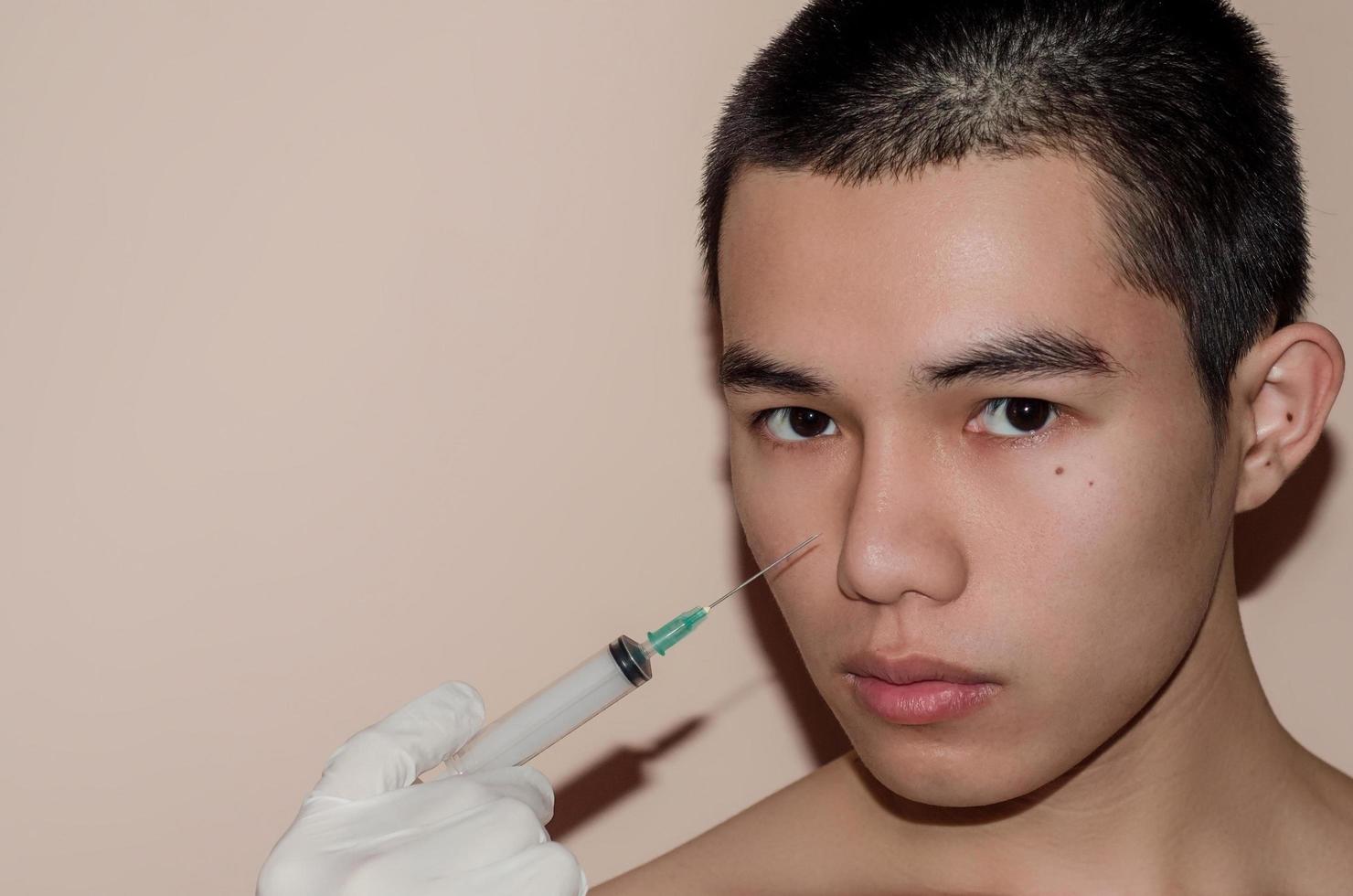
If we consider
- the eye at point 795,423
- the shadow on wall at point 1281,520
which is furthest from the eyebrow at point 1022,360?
the shadow on wall at point 1281,520

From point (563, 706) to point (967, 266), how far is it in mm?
549

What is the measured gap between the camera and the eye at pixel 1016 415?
1.30 metres

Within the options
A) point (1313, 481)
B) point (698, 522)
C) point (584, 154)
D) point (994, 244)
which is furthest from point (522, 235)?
point (1313, 481)

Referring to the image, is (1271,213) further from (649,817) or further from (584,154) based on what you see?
(649,817)

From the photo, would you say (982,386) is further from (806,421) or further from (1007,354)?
(806,421)

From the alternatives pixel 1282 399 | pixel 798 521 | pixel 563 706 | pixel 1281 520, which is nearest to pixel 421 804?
pixel 563 706

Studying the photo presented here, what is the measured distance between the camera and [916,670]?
130 centimetres

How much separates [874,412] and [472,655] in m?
0.79

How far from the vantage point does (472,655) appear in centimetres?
189

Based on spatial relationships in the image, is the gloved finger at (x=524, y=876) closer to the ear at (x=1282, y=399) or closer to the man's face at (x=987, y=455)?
the man's face at (x=987, y=455)

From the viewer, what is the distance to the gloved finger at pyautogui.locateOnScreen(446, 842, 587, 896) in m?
1.30

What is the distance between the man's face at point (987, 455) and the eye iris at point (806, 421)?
6cm

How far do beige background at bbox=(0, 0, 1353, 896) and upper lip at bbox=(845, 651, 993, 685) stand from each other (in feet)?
2.17

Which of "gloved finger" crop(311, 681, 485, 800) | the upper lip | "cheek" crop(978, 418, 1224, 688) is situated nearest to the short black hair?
"cheek" crop(978, 418, 1224, 688)
